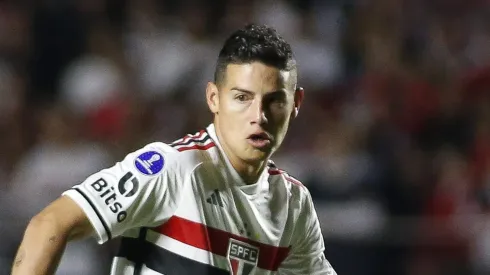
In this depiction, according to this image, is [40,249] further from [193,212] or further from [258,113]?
[258,113]

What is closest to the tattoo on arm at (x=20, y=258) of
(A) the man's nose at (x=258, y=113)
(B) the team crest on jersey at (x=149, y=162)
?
(B) the team crest on jersey at (x=149, y=162)

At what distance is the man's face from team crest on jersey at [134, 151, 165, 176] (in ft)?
1.09

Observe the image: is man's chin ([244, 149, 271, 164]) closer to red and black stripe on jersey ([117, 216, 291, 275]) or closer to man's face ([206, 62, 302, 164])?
man's face ([206, 62, 302, 164])

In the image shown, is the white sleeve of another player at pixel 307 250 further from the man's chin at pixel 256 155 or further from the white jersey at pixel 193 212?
the man's chin at pixel 256 155

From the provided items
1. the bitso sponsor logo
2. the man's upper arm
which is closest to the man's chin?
the bitso sponsor logo

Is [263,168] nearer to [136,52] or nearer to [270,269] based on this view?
[270,269]

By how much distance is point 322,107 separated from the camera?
7.21m

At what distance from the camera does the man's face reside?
3.37 m

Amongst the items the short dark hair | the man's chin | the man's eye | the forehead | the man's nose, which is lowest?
the man's chin

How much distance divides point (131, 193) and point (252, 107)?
0.56m

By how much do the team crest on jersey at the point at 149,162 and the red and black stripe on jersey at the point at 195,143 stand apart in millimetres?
143

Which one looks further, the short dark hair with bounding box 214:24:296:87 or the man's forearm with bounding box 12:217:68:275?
the short dark hair with bounding box 214:24:296:87

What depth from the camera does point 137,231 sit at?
329 cm

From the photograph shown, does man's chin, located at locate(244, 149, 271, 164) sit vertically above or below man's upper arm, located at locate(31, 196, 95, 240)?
above
